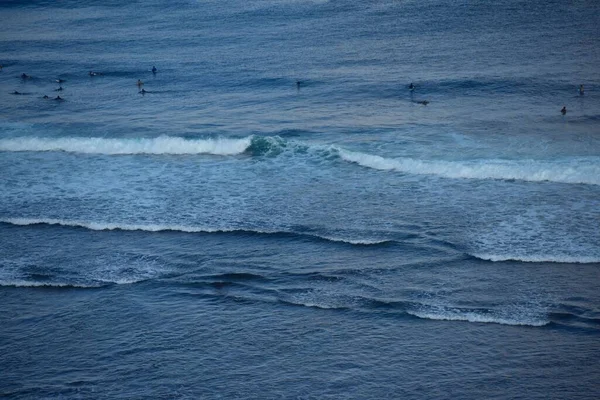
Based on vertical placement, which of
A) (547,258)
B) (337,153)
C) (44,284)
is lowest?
(44,284)

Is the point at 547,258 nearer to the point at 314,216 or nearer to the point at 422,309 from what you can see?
the point at 422,309

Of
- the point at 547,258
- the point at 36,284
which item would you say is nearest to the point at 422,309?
the point at 547,258

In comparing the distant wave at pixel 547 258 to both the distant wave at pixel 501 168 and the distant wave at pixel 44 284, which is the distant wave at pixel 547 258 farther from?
the distant wave at pixel 44 284

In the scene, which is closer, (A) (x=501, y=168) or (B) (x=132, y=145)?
(A) (x=501, y=168)

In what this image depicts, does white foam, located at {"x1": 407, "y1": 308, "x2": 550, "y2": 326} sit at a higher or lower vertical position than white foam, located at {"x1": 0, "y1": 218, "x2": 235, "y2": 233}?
lower

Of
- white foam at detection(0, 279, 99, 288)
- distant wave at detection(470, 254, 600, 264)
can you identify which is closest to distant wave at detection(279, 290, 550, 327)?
distant wave at detection(470, 254, 600, 264)

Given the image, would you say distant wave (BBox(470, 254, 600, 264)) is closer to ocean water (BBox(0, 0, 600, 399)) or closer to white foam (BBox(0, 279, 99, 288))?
ocean water (BBox(0, 0, 600, 399))

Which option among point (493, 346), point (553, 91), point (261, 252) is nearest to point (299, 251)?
point (261, 252)
